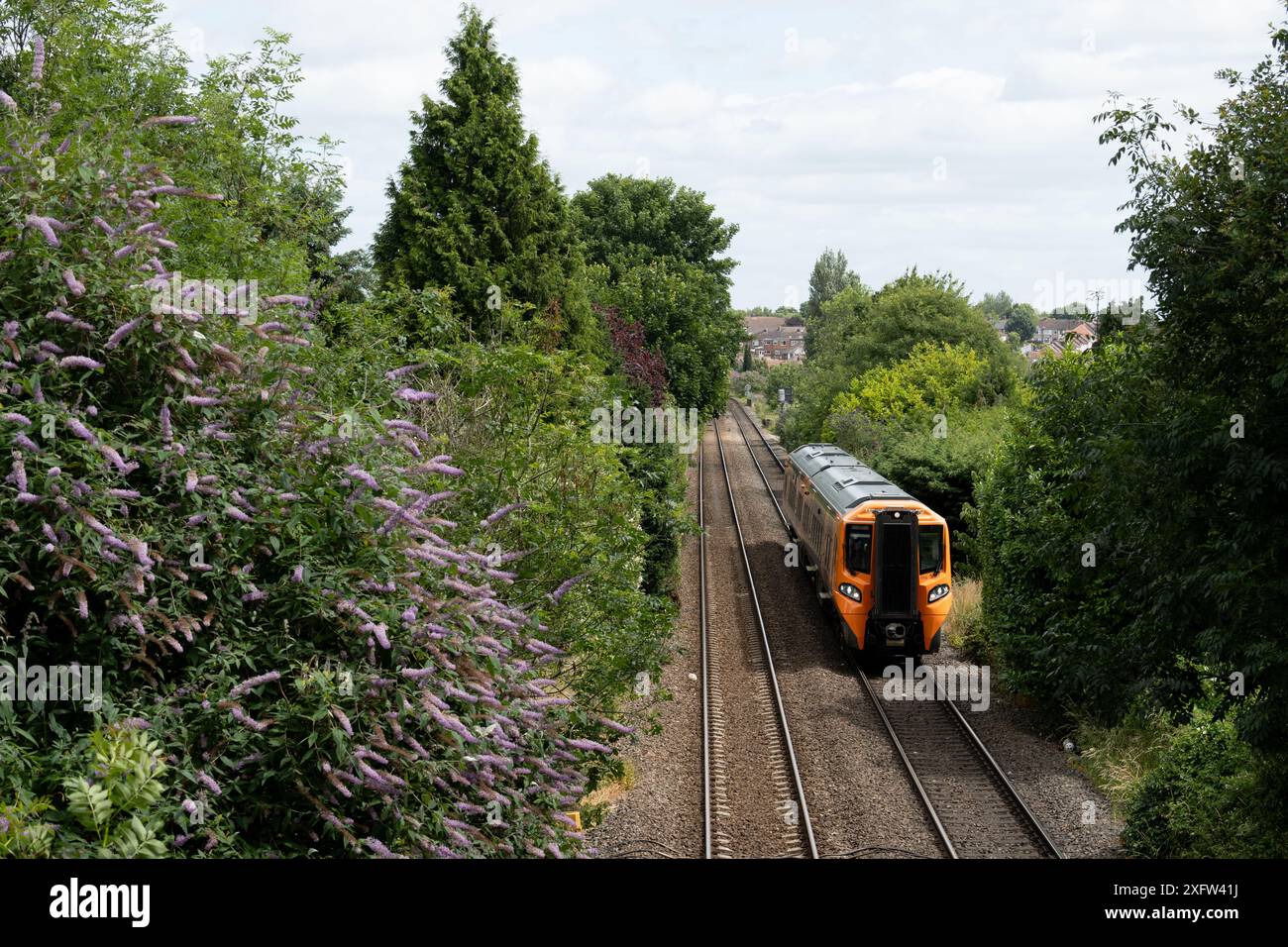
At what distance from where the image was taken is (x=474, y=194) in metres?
23.8

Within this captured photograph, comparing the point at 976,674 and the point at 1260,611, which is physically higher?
the point at 1260,611

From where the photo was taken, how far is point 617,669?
12.0 metres

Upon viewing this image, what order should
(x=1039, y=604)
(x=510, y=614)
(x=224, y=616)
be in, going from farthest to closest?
1. (x=1039, y=604)
2. (x=510, y=614)
3. (x=224, y=616)

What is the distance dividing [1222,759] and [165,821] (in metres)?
11.8

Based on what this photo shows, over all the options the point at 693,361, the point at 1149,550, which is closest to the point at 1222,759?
the point at 1149,550

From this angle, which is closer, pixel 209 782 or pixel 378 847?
pixel 209 782

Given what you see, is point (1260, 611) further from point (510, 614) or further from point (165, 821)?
point (165, 821)

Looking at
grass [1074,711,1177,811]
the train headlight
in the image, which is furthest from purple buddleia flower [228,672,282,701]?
the train headlight

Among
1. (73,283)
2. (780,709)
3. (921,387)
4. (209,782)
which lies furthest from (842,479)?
(209,782)

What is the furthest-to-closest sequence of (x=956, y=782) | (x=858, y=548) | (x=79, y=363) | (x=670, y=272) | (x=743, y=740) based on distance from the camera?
(x=670, y=272)
(x=858, y=548)
(x=743, y=740)
(x=956, y=782)
(x=79, y=363)

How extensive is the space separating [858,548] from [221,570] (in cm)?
1632

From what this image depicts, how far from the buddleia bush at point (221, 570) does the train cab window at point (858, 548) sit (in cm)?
1456

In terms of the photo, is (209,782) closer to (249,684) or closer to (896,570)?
(249,684)

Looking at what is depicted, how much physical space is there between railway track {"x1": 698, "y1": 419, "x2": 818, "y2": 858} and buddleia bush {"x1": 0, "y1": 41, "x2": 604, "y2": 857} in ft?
24.3
